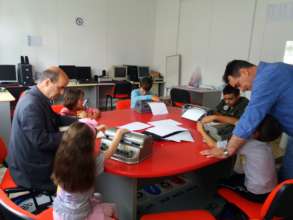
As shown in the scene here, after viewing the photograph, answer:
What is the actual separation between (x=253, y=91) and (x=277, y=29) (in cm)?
340

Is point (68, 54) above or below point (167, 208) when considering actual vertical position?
above

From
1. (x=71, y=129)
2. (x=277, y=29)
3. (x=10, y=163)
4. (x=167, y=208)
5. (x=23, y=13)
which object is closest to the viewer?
(x=71, y=129)

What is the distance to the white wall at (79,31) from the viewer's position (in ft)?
16.4

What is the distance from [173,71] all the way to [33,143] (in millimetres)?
5151

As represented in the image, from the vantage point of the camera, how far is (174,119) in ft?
7.95

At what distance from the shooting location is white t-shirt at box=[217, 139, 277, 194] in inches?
60.7

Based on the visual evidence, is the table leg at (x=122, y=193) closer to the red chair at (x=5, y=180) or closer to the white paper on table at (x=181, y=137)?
the white paper on table at (x=181, y=137)

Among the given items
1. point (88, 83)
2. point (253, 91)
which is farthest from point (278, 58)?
point (88, 83)

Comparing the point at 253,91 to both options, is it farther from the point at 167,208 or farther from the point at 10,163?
the point at 10,163

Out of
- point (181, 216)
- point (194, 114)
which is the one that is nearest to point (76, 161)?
point (181, 216)

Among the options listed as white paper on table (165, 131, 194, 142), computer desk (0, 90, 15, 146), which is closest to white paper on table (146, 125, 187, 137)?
white paper on table (165, 131, 194, 142)

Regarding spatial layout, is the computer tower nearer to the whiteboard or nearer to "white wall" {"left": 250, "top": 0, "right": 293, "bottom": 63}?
the whiteboard

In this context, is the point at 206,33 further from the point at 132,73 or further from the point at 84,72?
the point at 84,72

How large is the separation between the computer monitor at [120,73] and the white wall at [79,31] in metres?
0.26
